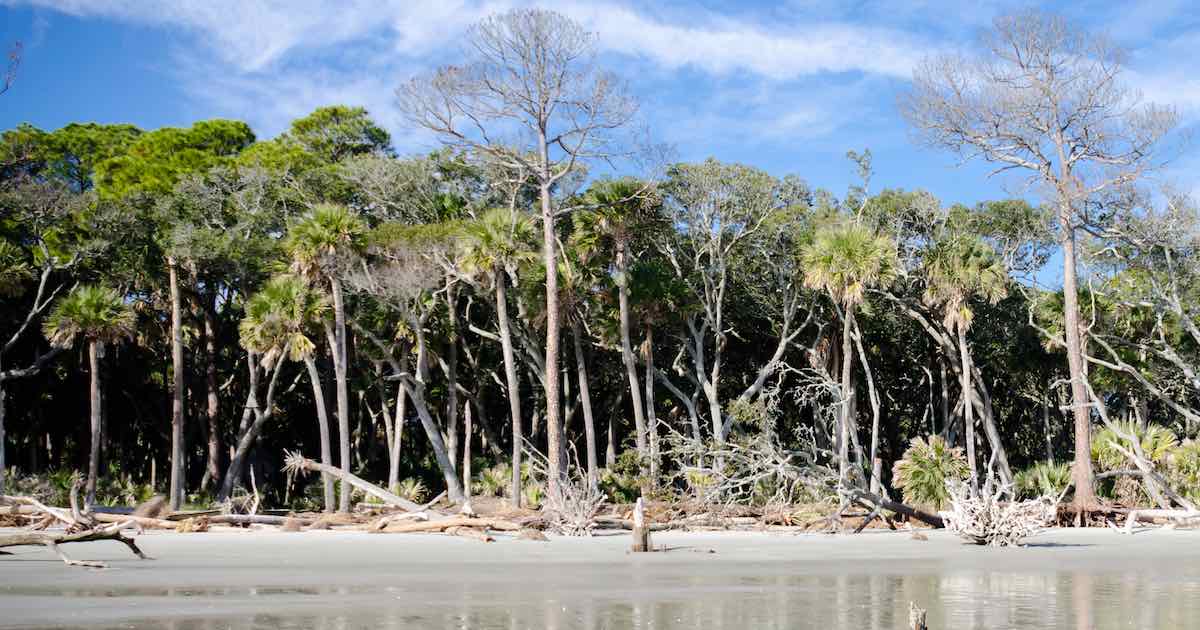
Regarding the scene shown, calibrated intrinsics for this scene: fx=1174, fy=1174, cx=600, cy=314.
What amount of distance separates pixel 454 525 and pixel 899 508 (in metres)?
8.36

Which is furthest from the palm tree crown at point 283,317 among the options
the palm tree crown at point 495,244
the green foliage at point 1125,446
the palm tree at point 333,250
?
the green foliage at point 1125,446

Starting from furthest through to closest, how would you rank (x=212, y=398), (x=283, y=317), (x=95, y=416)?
(x=212, y=398), (x=95, y=416), (x=283, y=317)

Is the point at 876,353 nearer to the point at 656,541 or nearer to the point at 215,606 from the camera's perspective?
the point at 656,541

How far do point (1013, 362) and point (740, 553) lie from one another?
76.8ft

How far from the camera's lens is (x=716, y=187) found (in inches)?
1363

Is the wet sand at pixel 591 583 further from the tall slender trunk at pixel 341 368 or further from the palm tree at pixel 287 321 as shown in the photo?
the palm tree at pixel 287 321

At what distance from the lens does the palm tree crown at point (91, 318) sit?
30.4 metres

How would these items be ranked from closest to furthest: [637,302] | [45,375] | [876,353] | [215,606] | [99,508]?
[215,606] < [99,508] < [637,302] < [45,375] < [876,353]

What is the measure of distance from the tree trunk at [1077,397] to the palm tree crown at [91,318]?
23.7 meters

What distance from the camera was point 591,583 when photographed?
1319 centimetres

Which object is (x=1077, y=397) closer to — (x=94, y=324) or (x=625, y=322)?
A: (x=625, y=322)

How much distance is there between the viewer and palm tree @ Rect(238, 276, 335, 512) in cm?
2992

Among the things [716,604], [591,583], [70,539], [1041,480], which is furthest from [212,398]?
[716,604]

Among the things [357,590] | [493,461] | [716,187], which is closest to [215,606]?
[357,590]
